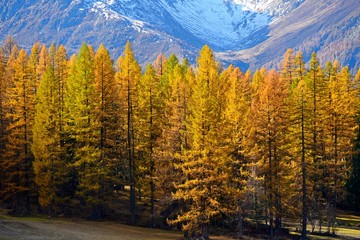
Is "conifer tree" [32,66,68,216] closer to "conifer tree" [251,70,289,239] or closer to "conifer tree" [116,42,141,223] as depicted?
"conifer tree" [116,42,141,223]

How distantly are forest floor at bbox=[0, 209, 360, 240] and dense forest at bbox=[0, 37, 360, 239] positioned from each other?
2263 millimetres

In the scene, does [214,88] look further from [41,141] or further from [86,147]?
[41,141]

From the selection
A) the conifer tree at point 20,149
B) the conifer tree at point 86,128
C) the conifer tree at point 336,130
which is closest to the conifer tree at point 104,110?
the conifer tree at point 86,128

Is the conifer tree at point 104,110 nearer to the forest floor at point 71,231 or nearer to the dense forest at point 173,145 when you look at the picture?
the dense forest at point 173,145

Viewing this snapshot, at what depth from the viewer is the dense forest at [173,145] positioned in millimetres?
44219

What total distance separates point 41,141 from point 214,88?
1816 cm

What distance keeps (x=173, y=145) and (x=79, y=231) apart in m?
12.7

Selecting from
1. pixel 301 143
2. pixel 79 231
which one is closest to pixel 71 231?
pixel 79 231

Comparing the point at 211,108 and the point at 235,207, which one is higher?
the point at 211,108

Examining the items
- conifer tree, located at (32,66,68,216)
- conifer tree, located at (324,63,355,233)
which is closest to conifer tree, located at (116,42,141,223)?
conifer tree, located at (32,66,68,216)

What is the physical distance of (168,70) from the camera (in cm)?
6794

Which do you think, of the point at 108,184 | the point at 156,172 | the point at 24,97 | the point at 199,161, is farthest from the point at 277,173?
the point at 24,97

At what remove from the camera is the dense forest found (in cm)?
4422

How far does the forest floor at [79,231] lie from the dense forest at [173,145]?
2263 millimetres
